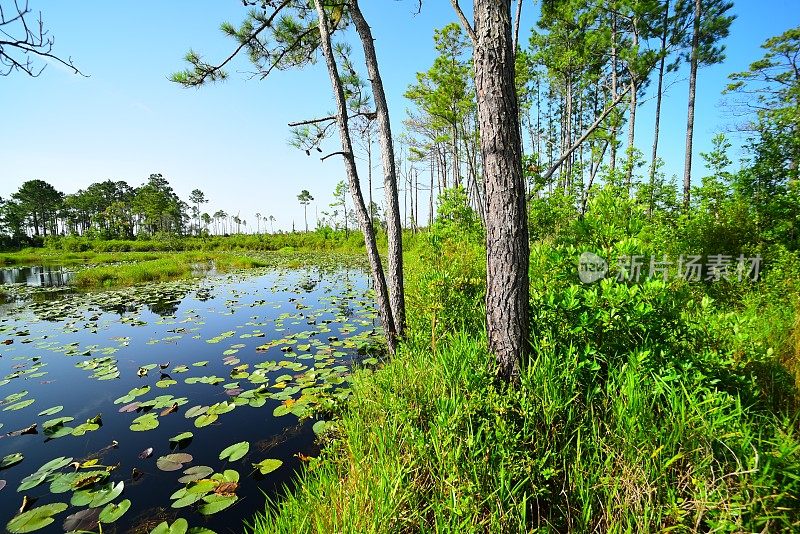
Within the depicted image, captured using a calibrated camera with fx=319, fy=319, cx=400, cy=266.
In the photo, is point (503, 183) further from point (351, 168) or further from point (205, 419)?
point (205, 419)

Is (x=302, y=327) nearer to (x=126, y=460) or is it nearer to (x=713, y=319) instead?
(x=126, y=460)

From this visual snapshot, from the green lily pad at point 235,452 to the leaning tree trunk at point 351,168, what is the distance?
2.08 m

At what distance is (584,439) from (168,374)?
5307mm

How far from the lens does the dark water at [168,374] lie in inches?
106

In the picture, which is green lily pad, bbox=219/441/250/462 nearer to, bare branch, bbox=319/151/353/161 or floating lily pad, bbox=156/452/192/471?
floating lily pad, bbox=156/452/192/471

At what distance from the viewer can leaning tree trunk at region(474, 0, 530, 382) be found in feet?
7.43

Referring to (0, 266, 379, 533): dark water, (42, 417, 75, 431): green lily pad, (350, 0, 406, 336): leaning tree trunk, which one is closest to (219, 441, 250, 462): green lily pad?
(0, 266, 379, 533): dark water

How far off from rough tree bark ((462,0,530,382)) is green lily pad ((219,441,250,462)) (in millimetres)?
2453

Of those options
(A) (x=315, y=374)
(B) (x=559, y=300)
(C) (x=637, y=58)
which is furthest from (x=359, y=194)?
(C) (x=637, y=58)

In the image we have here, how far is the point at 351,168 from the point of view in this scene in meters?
4.41

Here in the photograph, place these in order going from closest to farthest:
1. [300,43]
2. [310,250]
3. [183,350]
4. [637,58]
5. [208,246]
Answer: [300,43] → [183,350] → [637,58] → [310,250] → [208,246]

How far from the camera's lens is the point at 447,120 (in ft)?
58.5

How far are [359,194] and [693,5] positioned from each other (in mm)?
18514

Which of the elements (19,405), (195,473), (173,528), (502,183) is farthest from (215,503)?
(19,405)
